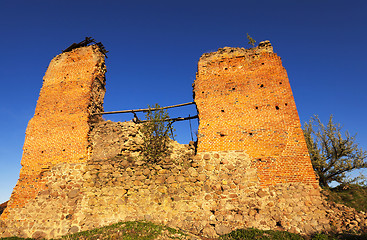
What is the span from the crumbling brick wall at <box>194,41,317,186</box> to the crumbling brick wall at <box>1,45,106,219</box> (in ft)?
17.0

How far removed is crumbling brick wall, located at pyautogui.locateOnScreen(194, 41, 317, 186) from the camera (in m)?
7.36

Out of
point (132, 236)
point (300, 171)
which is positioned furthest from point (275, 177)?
point (132, 236)

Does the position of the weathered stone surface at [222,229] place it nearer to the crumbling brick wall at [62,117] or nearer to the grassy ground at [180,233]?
the grassy ground at [180,233]

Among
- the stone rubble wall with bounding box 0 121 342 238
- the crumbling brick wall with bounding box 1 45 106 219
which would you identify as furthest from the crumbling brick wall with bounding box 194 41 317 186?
the crumbling brick wall with bounding box 1 45 106 219

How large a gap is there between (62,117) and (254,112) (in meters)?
8.70

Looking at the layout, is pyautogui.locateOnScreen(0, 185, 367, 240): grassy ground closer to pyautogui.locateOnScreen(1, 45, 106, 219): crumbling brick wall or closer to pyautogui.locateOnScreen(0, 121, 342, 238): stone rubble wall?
pyautogui.locateOnScreen(0, 121, 342, 238): stone rubble wall

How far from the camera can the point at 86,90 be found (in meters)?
10.1

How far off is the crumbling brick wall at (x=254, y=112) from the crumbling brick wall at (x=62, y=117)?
5.18m

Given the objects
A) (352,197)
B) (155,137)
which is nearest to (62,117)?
(155,137)

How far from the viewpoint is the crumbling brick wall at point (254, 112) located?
7.36 m

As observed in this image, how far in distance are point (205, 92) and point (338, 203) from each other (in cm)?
608

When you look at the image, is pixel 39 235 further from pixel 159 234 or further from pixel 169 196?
pixel 169 196


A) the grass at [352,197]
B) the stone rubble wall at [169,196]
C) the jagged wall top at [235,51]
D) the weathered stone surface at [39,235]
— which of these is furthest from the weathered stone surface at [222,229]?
the jagged wall top at [235,51]

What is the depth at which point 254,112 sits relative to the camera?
8266 millimetres
